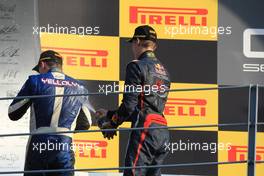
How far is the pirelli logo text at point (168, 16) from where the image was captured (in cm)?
689

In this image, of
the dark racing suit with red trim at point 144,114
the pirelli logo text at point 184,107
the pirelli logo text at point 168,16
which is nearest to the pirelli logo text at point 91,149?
the pirelli logo text at point 184,107

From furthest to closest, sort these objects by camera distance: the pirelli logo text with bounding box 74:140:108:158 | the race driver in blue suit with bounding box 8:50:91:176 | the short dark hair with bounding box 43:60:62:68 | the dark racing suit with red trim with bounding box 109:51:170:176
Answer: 1. the pirelli logo text with bounding box 74:140:108:158
2. the short dark hair with bounding box 43:60:62:68
3. the race driver in blue suit with bounding box 8:50:91:176
4. the dark racing suit with red trim with bounding box 109:51:170:176

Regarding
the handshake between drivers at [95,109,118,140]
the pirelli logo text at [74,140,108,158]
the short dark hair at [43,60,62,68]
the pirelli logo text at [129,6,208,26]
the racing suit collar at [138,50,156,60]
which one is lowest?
the pirelli logo text at [74,140,108,158]

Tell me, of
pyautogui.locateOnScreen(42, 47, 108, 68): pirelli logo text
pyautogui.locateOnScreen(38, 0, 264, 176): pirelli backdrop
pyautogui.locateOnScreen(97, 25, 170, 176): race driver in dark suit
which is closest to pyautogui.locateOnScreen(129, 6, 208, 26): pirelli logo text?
pyautogui.locateOnScreen(38, 0, 264, 176): pirelli backdrop

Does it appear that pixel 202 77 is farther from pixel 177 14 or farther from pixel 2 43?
pixel 2 43

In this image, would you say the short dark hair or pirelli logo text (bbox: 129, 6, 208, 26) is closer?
the short dark hair

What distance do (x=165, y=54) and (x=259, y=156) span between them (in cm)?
114

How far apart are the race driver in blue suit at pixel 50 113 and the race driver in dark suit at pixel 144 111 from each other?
Result: 26 cm

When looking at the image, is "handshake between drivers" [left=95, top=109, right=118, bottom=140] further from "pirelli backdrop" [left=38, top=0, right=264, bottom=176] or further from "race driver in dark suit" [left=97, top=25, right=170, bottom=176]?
"pirelli backdrop" [left=38, top=0, right=264, bottom=176]

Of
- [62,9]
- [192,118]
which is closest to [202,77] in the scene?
[192,118]

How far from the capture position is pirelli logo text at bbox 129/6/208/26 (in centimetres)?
689

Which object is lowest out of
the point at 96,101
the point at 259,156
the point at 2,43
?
the point at 259,156

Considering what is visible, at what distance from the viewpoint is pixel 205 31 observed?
6.91 m

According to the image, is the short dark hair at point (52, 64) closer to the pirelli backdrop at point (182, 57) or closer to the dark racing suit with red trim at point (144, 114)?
the dark racing suit with red trim at point (144, 114)
